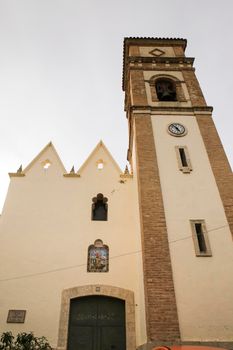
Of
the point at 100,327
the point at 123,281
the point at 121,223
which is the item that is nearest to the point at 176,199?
the point at 121,223

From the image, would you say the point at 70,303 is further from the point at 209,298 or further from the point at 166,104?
the point at 166,104

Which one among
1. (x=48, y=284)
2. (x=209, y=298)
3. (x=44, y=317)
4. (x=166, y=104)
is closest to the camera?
(x=209, y=298)

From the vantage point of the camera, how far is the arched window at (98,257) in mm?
9969

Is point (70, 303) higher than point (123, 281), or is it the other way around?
point (123, 281)

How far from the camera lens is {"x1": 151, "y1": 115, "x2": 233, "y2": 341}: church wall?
7742 mm

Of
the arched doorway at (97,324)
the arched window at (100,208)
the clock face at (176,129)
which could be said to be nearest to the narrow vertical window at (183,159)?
the clock face at (176,129)

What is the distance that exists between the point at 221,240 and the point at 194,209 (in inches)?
52.4

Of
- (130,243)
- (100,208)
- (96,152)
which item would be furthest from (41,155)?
(130,243)

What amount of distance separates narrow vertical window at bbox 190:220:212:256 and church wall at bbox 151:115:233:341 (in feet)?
0.40

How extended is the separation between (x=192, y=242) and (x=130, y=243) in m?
2.38

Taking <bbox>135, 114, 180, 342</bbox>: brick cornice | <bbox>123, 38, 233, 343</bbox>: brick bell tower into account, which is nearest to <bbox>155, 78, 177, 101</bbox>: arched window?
<bbox>123, 38, 233, 343</bbox>: brick bell tower

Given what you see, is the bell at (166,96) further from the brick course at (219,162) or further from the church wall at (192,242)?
the church wall at (192,242)

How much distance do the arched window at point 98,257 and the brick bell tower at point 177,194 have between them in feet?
6.09

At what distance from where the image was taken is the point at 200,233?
9.43 m
